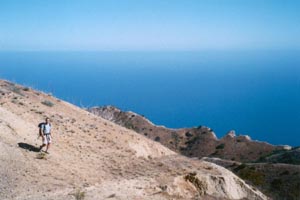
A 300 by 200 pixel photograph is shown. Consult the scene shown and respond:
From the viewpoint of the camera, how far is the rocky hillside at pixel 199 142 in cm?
8250

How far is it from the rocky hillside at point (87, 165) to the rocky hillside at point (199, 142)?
44.2 metres

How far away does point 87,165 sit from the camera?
2598cm

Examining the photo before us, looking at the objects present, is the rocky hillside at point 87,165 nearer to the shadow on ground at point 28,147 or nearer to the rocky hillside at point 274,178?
the shadow on ground at point 28,147

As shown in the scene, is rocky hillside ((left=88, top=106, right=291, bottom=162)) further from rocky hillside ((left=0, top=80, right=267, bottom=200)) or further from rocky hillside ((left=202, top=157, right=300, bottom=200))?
rocky hillside ((left=0, top=80, right=267, bottom=200))

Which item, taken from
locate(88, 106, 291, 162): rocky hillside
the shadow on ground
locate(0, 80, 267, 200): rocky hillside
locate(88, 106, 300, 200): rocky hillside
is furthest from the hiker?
locate(88, 106, 291, 162): rocky hillside

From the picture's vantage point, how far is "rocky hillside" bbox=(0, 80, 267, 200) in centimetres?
2223

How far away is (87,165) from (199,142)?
69295 mm

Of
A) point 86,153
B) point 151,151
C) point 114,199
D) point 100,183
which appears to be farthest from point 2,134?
point 151,151

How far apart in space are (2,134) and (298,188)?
31.2 meters

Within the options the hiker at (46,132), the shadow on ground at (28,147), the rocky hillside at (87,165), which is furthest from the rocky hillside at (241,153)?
the shadow on ground at (28,147)

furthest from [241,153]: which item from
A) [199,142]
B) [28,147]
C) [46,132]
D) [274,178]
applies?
[28,147]

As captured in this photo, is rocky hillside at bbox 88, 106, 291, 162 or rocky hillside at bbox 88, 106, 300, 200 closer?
rocky hillside at bbox 88, 106, 300, 200

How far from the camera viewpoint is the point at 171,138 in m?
95.7

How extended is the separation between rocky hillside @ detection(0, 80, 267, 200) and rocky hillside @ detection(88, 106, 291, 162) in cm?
4420
